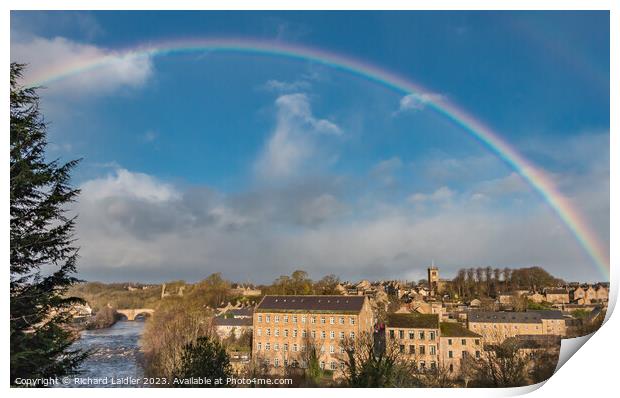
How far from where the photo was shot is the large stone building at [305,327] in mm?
17812

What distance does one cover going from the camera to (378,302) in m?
25.4

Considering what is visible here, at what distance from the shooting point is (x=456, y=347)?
18.5 m

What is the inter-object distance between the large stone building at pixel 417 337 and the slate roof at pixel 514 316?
12.3 ft

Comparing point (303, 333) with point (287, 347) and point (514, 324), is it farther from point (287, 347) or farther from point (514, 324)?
point (514, 324)

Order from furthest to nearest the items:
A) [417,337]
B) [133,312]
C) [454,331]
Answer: [133,312] → [454,331] → [417,337]

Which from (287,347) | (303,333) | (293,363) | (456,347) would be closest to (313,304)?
(303,333)

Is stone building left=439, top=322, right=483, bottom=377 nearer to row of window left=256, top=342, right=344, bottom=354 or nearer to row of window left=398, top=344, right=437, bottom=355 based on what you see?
row of window left=398, top=344, right=437, bottom=355

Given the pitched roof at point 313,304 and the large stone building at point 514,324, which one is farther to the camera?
the large stone building at point 514,324

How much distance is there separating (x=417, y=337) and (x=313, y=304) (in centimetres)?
383

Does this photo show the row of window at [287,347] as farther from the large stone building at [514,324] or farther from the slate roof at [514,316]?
the slate roof at [514,316]

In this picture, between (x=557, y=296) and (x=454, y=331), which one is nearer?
(x=454, y=331)

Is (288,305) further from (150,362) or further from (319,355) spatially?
(150,362)

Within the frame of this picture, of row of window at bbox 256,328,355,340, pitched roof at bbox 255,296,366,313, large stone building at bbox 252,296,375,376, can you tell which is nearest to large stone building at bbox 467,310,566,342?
large stone building at bbox 252,296,375,376

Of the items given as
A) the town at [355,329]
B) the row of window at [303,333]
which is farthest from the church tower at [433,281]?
the row of window at [303,333]
